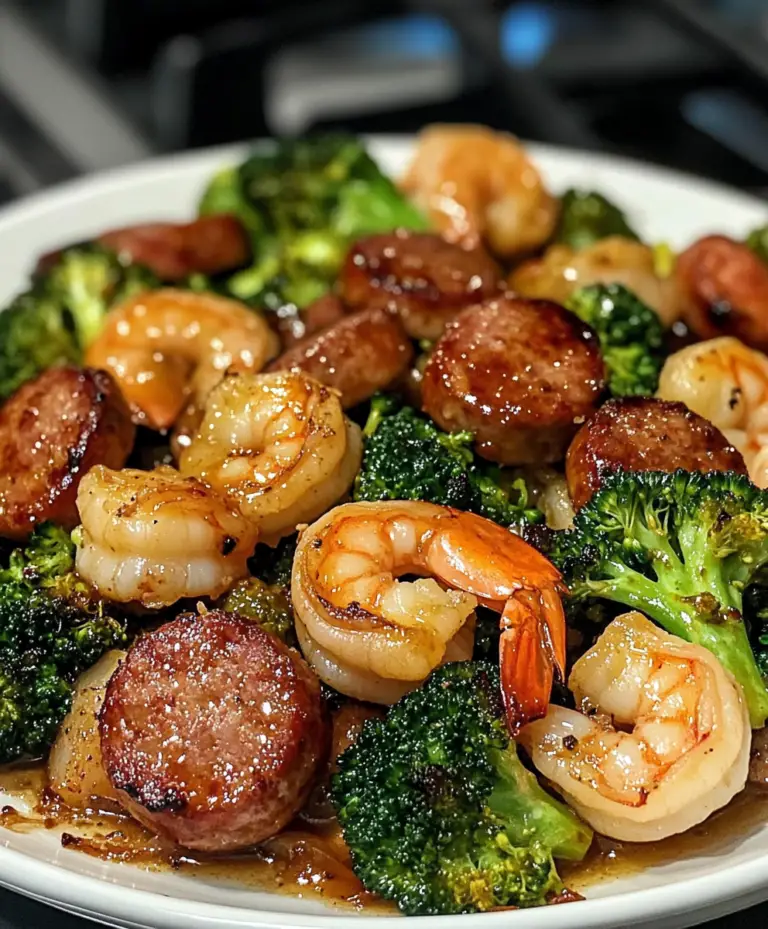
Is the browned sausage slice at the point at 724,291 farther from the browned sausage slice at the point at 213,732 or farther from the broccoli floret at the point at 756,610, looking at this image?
the browned sausage slice at the point at 213,732

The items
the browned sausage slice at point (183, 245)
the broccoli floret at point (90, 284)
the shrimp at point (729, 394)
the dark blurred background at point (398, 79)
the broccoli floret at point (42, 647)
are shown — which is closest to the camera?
the broccoli floret at point (42, 647)

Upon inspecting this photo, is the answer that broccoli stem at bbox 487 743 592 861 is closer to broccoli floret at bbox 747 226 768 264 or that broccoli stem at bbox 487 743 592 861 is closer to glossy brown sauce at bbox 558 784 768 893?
glossy brown sauce at bbox 558 784 768 893

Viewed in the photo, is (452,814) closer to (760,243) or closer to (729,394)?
(729,394)

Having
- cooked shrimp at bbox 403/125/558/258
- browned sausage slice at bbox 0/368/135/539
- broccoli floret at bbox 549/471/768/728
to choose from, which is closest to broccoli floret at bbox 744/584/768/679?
broccoli floret at bbox 549/471/768/728

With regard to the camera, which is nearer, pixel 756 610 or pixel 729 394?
pixel 756 610

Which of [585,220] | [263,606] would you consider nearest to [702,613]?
[263,606]

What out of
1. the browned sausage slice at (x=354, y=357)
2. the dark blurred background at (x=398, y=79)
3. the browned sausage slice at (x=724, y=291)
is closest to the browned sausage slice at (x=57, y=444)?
the browned sausage slice at (x=354, y=357)

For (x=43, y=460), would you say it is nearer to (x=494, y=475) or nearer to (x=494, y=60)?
(x=494, y=475)
